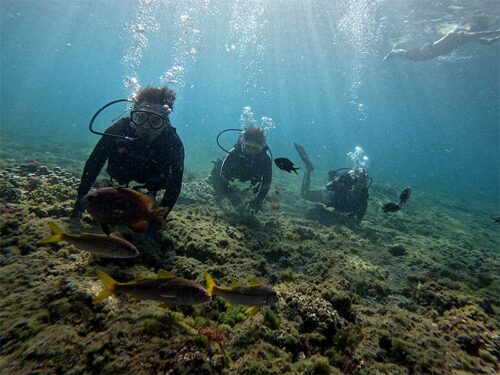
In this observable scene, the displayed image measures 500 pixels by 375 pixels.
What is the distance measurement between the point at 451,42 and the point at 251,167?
76.9 feet

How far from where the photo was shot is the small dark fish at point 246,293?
312cm

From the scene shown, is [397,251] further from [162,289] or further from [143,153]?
[162,289]

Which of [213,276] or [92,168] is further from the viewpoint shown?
[92,168]

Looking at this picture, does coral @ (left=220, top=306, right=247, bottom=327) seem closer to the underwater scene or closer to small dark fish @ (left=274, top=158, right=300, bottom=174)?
the underwater scene

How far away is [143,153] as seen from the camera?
6156mm

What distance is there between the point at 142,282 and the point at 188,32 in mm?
61159

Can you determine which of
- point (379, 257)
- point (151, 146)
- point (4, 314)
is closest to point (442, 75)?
point (379, 257)

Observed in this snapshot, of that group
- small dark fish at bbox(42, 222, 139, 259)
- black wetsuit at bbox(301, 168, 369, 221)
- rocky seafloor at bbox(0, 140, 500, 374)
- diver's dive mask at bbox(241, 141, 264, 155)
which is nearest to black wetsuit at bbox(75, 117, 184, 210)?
rocky seafloor at bbox(0, 140, 500, 374)

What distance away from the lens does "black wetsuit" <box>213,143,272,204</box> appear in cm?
1062

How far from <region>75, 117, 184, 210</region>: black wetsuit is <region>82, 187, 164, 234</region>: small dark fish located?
2.53m

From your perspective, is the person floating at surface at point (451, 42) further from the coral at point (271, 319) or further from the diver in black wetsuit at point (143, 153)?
the coral at point (271, 319)

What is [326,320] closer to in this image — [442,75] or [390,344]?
[390,344]

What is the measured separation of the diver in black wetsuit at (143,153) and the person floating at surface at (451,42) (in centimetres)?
2548

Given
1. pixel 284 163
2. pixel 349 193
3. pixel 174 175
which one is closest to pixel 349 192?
pixel 349 193
